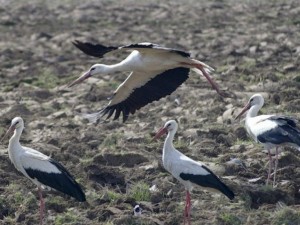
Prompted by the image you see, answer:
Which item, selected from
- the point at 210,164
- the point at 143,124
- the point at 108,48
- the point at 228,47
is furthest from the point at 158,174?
the point at 228,47

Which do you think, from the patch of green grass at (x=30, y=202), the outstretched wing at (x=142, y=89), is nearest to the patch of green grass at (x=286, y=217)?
the patch of green grass at (x=30, y=202)

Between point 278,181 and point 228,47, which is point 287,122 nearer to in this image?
point 278,181

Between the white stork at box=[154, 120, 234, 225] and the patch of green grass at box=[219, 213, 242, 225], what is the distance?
193 millimetres

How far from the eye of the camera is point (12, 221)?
1181cm

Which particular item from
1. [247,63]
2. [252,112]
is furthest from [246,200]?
[247,63]

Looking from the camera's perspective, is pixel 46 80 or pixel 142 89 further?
pixel 46 80

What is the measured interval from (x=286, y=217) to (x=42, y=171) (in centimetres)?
271

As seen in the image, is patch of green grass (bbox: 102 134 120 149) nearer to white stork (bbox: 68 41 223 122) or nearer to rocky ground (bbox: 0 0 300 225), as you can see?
rocky ground (bbox: 0 0 300 225)

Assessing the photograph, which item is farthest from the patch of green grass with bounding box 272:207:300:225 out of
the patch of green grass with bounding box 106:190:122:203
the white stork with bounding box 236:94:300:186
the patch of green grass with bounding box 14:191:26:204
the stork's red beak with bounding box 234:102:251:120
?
the stork's red beak with bounding box 234:102:251:120

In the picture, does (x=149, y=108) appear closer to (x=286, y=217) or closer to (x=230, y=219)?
(x=230, y=219)

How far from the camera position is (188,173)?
39.7 feet

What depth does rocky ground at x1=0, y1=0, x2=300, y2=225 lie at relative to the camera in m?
12.3

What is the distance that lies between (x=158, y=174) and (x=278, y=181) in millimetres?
1431

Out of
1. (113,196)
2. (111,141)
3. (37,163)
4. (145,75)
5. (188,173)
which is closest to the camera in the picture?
(188,173)
